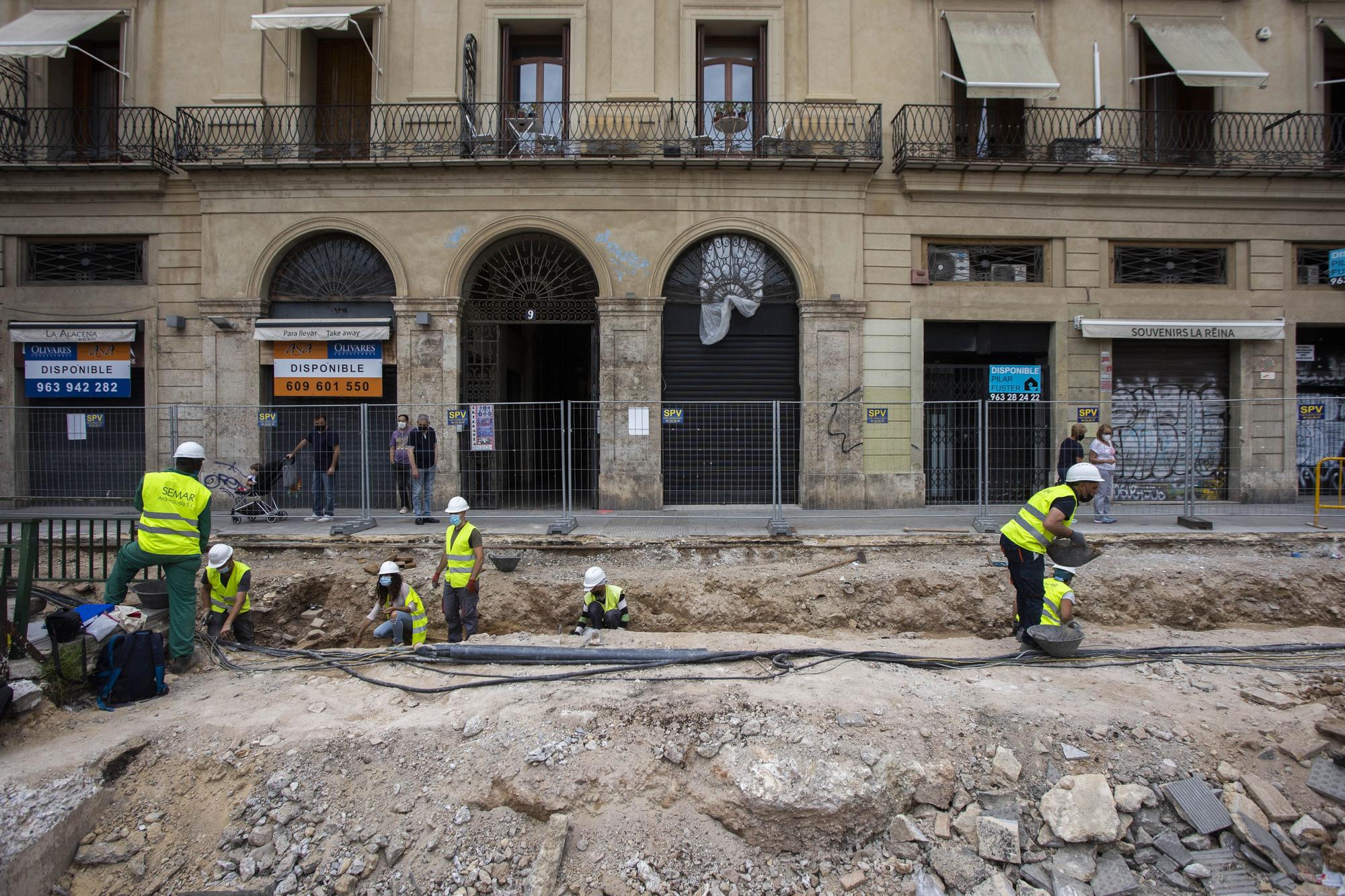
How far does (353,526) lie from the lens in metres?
10.0

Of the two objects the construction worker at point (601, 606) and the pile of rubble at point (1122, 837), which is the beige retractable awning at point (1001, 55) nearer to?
the construction worker at point (601, 606)

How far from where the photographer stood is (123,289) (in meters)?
13.0

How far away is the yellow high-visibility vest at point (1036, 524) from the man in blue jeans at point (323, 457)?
377 inches

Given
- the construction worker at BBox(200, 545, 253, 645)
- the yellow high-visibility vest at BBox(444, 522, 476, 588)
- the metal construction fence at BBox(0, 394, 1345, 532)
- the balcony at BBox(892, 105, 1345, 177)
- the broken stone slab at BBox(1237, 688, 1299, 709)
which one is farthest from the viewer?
the balcony at BBox(892, 105, 1345, 177)

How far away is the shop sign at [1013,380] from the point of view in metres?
13.3

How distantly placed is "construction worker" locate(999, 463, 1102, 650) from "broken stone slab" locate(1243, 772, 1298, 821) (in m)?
1.80

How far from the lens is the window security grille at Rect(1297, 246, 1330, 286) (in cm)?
1345

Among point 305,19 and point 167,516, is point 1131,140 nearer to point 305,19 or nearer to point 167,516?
point 305,19

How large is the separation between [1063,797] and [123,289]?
16.4 metres

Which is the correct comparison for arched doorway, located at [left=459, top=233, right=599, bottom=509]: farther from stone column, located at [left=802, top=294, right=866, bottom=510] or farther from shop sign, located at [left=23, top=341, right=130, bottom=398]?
shop sign, located at [left=23, top=341, right=130, bottom=398]

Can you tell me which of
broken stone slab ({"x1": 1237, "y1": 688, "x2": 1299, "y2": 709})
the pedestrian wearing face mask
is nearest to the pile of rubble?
broken stone slab ({"x1": 1237, "y1": 688, "x2": 1299, "y2": 709})

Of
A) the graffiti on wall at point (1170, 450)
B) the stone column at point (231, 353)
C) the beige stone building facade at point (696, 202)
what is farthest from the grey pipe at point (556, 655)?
the stone column at point (231, 353)

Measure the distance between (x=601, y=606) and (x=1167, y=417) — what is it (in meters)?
9.25

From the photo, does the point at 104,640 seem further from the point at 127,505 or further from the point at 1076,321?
the point at 1076,321
